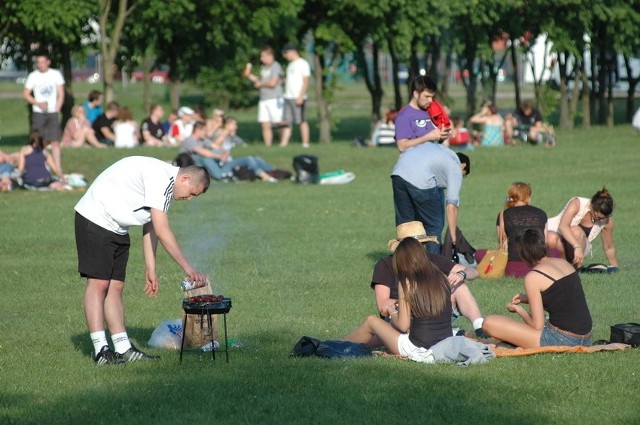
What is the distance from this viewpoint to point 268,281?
13.6 metres

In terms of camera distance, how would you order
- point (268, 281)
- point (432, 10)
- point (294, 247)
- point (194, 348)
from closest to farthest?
point (194, 348)
point (268, 281)
point (294, 247)
point (432, 10)

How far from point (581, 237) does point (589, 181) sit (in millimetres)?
11197

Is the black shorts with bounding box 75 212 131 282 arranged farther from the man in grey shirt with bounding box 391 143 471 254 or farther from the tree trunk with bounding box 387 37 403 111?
the tree trunk with bounding box 387 37 403 111

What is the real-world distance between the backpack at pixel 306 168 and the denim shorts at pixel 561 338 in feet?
50.6

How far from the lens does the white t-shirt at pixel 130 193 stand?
8.95m

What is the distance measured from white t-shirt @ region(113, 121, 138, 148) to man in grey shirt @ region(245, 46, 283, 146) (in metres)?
2.91

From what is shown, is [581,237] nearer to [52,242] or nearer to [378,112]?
[52,242]

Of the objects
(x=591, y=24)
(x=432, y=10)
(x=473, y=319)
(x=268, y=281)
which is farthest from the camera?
(x=591, y=24)

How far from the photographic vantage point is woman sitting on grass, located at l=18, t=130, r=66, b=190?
22969 mm

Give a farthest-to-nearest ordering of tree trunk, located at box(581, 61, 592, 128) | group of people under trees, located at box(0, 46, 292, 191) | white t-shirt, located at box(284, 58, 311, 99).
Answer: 1. tree trunk, located at box(581, 61, 592, 128)
2. white t-shirt, located at box(284, 58, 311, 99)
3. group of people under trees, located at box(0, 46, 292, 191)

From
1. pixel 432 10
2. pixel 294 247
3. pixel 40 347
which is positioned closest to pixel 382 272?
A: pixel 40 347

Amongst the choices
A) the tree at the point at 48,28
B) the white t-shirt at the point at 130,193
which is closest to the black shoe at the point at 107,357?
the white t-shirt at the point at 130,193

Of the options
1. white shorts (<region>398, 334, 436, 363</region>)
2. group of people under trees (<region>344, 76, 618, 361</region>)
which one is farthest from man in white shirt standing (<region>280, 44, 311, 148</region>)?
white shorts (<region>398, 334, 436, 363</region>)

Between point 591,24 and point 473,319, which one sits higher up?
point 591,24
